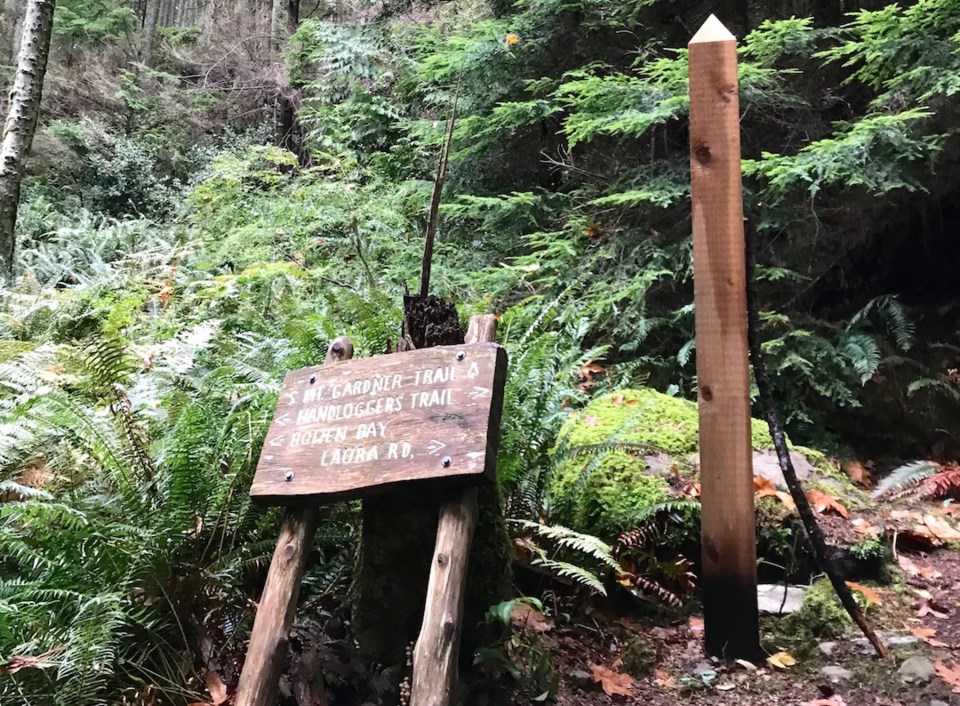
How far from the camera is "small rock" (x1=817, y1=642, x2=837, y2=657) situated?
2.58m

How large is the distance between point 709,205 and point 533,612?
1696mm

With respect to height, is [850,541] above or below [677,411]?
below

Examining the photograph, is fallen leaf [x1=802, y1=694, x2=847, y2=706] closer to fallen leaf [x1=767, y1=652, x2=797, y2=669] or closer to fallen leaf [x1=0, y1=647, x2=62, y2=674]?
fallen leaf [x1=767, y1=652, x2=797, y2=669]

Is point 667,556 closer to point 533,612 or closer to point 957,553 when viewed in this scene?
point 533,612

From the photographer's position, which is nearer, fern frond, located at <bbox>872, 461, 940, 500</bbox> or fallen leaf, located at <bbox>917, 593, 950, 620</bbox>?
fallen leaf, located at <bbox>917, 593, 950, 620</bbox>

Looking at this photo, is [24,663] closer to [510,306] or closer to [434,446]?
[434,446]

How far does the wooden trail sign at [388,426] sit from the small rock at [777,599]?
5.45 feet

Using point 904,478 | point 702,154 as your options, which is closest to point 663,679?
point 702,154

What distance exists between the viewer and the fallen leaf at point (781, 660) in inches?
97.8

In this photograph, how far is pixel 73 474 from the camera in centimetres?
281

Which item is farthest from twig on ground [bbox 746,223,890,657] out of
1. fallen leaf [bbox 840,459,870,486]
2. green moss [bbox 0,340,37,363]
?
green moss [bbox 0,340,37,363]

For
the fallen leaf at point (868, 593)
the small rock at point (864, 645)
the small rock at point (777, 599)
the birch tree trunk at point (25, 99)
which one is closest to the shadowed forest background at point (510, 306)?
the small rock at point (777, 599)

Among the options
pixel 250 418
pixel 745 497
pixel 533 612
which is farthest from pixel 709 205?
pixel 250 418

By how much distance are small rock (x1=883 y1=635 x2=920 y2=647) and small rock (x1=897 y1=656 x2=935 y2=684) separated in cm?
14
